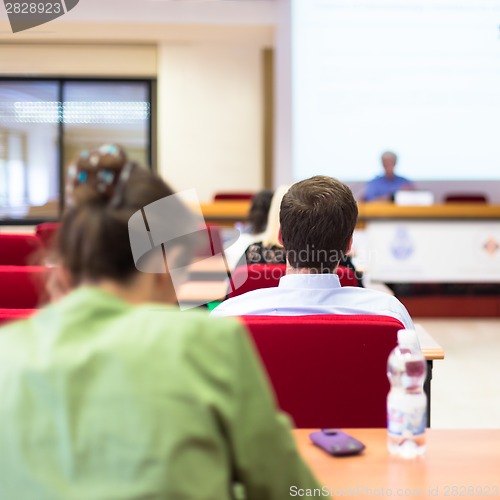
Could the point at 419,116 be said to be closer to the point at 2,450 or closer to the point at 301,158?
the point at 301,158

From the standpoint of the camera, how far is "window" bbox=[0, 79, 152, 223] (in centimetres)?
946

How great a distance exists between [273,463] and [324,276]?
44.7 inches

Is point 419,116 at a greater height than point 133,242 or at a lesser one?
greater

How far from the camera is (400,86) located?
286 inches

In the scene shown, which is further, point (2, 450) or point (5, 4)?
point (5, 4)

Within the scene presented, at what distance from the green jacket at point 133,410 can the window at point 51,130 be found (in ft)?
29.1

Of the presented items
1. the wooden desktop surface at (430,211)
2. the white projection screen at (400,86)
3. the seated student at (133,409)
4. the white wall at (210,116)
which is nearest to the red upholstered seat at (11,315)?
the seated student at (133,409)

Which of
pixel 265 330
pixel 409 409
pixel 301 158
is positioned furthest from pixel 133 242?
pixel 301 158

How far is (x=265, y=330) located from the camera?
1.59m

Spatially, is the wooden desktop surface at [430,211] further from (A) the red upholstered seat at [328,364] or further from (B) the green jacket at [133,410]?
(B) the green jacket at [133,410]

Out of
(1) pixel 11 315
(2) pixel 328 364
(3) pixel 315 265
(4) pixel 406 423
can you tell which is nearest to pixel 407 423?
(4) pixel 406 423

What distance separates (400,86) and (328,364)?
241 inches

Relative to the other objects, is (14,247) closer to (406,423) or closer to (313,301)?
(313,301)

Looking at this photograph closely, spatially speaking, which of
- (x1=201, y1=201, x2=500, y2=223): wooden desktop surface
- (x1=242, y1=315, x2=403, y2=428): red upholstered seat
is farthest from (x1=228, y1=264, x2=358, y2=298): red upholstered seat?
(x1=201, y1=201, x2=500, y2=223): wooden desktop surface
